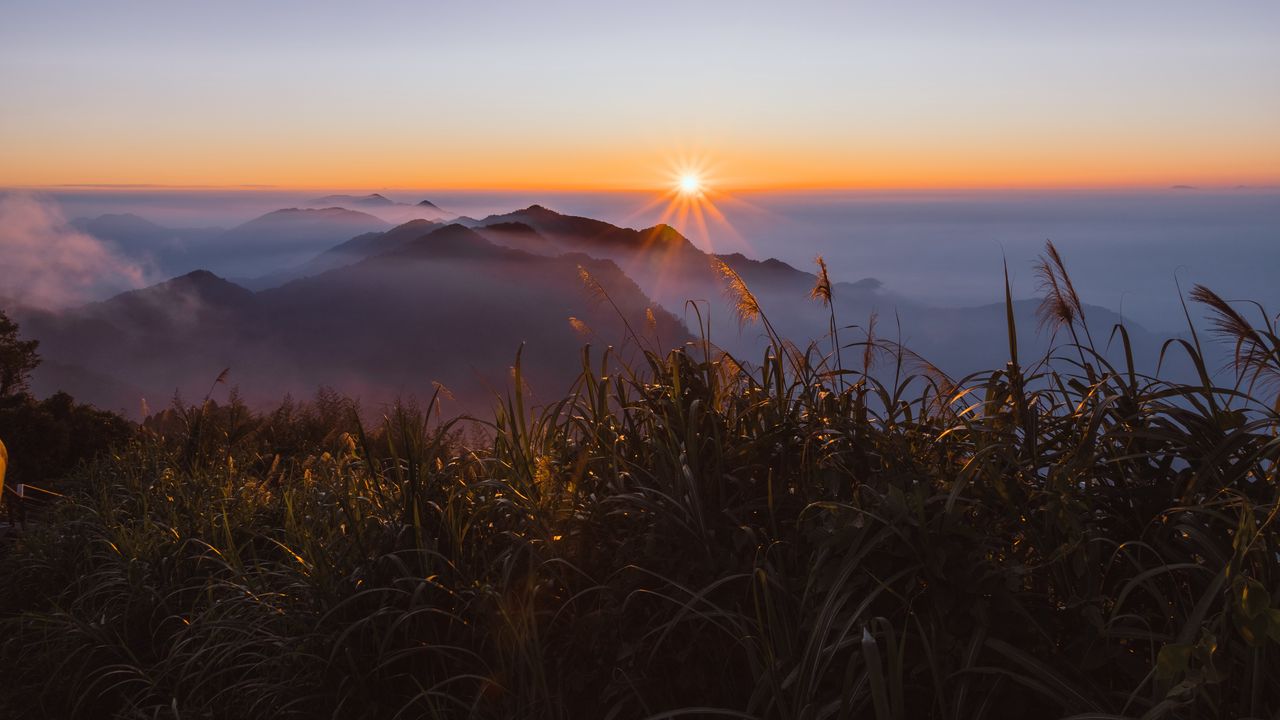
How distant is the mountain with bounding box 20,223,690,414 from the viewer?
102 meters

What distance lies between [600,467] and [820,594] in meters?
1.17

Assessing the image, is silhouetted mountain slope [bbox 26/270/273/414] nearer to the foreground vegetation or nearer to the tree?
the tree

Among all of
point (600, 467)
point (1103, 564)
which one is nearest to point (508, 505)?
point (600, 467)

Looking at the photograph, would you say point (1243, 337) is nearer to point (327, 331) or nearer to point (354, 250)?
point (327, 331)

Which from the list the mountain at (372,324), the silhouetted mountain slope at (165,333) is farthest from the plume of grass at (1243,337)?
the silhouetted mountain slope at (165,333)

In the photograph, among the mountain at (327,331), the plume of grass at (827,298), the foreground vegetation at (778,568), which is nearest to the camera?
the foreground vegetation at (778,568)

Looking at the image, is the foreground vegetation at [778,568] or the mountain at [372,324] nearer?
the foreground vegetation at [778,568]

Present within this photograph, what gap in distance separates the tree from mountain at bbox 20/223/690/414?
7338 centimetres

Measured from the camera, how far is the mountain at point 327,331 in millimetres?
101812

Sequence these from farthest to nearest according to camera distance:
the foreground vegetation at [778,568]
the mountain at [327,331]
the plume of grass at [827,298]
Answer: the mountain at [327,331] < the plume of grass at [827,298] < the foreground vegetation at [778,568]

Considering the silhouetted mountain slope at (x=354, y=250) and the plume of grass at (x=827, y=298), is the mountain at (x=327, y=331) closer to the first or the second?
the silhouetted mountain slope at (x=354, y=250)

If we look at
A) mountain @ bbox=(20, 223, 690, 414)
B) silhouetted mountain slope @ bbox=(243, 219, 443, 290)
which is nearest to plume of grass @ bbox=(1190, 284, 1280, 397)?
mountain @ bbox=(20, 223, 690, 414)

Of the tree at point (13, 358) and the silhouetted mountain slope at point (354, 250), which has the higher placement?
the tree at point (13, 358)

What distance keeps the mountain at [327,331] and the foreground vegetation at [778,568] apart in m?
80.3
